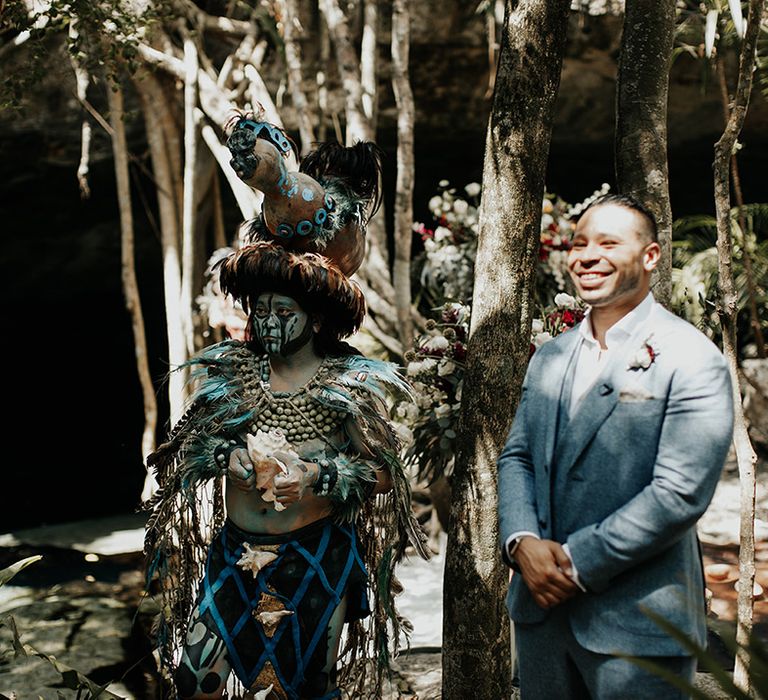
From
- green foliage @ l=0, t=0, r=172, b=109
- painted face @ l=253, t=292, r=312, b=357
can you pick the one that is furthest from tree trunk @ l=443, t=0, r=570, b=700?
green foliage @ l=0, t=0, r=172, b=109

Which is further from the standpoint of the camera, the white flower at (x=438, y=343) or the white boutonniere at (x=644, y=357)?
the white flower at (x=438, y=343)

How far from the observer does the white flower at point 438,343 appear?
13.4 feet

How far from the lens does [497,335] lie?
282cm

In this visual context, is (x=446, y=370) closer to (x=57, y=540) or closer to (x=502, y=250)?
(x=502, y=250)

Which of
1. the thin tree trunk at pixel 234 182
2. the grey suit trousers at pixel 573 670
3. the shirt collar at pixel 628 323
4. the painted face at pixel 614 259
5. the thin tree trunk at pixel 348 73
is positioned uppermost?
the thin tree trunk at pixel 348 73

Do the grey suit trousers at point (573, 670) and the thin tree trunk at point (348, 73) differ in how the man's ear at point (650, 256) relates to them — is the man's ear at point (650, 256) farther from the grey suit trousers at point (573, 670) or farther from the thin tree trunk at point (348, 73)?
the thin tree trunk at point (348, 73)

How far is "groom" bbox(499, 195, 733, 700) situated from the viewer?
1.88 m

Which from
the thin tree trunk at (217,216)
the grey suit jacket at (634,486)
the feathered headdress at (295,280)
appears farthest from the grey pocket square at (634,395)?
the thin tree trunk at (217,216)

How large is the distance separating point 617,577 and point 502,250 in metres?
1.16

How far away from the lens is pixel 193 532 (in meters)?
2.97

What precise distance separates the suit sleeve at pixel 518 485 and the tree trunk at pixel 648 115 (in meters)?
1.05

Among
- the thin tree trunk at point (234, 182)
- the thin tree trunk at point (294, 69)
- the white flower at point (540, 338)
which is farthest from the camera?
the thin tree trunk at point (294, 69)

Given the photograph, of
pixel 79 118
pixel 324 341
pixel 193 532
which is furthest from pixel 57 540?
pixel 324 341

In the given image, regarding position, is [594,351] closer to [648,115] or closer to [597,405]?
[597,405]
